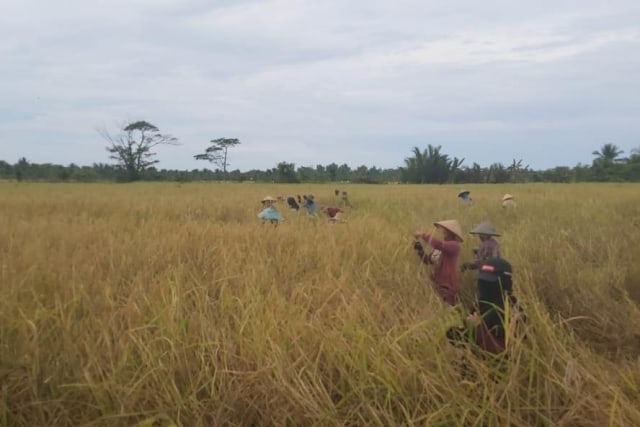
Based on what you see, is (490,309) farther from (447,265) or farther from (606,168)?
(606,168)

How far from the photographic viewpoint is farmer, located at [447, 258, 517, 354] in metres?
2.18

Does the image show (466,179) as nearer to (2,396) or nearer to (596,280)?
(596,280)

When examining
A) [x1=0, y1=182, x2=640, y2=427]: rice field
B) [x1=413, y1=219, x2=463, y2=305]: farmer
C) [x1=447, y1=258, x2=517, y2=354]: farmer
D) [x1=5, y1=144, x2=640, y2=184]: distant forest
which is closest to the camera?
[x1=0, y1=182, x2=640, y2=427]: rice field

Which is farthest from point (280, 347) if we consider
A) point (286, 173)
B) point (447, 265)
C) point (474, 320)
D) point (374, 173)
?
point (374, 173)

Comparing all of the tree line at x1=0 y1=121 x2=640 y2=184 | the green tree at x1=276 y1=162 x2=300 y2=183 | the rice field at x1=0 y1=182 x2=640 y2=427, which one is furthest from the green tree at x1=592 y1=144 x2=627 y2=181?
the rice field at x1=0 y1=182 x2=640 y2=427

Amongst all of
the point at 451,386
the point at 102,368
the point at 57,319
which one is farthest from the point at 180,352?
the point at 451,386

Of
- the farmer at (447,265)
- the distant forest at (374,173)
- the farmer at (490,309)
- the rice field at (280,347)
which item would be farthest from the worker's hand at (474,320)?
the distant forest at (374,173)

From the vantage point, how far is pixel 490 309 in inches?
86.2

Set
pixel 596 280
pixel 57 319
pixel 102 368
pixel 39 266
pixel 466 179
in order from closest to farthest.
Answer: pixel 102 368, pixel 57 319, pixel 39 266, pixel 596 280, pixel 466 179

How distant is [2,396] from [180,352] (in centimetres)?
69

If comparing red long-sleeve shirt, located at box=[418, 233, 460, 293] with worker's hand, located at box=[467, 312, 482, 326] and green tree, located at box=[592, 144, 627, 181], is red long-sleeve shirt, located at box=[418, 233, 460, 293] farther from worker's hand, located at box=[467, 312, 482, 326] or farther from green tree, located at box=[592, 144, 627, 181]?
green tree, located at box=[592, 144, 627, 181]

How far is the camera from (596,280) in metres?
3.52

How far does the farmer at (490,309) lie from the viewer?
218 cm

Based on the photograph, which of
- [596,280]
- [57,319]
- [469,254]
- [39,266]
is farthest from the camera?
[469,254]
